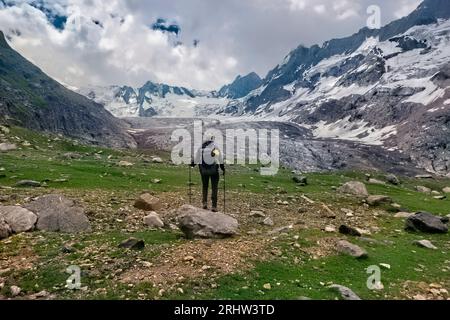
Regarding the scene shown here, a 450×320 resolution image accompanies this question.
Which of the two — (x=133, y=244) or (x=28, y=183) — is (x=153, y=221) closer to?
(x=133, y=244)

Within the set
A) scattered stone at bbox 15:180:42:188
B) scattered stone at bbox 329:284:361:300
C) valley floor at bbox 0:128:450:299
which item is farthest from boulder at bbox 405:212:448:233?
scattered stone at bbox 15:180:42:188

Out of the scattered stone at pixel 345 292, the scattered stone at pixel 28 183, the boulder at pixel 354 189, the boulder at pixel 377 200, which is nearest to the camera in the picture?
the scattered stone at pixel 345 292

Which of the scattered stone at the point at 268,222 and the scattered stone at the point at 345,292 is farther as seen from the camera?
the scattered stone at the point at 268,222

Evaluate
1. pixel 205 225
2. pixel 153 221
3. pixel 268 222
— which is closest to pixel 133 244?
pixel 205 225

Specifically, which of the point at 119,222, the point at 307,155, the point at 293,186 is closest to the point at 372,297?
the point at 119,222

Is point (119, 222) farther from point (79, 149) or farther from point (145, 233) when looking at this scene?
point (79, 149)

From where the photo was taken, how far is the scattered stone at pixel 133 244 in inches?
711

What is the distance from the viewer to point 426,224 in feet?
83.9

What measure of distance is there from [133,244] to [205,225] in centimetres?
346

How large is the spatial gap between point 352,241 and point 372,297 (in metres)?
6.85

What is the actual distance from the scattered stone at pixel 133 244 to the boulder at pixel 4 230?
16.9ft

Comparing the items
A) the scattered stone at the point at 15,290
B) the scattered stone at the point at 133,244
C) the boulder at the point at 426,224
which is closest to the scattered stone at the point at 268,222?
the boulder at the point at 426,224

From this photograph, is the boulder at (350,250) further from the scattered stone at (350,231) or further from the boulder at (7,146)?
the boulder at (7,146)
